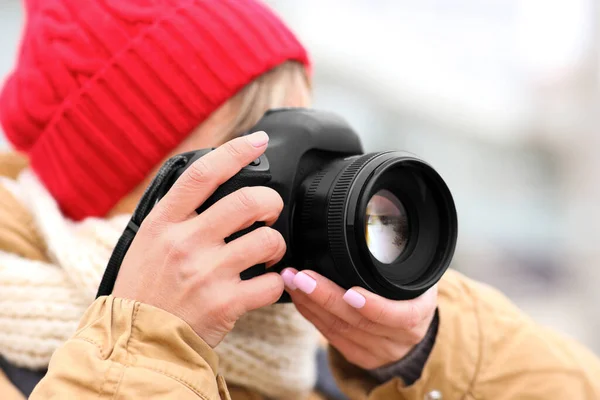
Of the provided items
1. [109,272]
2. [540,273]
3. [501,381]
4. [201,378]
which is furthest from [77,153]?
[540,273]

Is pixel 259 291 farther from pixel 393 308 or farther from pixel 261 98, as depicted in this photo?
pixel 261 98

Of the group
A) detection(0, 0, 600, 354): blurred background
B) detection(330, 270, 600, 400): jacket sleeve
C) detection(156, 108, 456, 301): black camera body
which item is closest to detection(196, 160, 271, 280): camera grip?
detection(156, 108, 456, 301): black camera body

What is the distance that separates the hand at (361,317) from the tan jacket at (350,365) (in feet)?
0.12

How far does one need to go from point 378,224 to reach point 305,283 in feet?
0.31

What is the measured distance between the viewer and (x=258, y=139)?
1.74 feet

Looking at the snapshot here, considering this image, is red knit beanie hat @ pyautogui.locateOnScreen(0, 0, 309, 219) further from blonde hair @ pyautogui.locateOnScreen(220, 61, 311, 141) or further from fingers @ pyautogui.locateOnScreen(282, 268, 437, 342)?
fingers @ pyautogui.locateOnScreen(282, 268, 437, 342)

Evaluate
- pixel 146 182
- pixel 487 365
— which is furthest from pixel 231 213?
pixel 487 365

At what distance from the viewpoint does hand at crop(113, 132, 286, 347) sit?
1.68ft

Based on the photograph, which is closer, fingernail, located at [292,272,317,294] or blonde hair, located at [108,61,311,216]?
fingernail, located at [292,272,317,294]

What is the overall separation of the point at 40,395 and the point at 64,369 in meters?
0.03

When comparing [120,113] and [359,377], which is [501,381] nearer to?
[359,377]

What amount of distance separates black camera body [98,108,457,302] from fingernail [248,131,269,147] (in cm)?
2

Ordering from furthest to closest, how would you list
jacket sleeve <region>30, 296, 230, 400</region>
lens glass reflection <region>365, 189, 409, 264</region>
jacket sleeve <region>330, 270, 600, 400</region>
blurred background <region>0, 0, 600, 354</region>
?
1. blurred background <region>0, 0, 600, 354</region>
2. jacket sleeve <region>330, 270, 600, 400</region>
3. lens glass reflection <region>365, 189, 409, 264</region>
4. jacket sleeve <region>30, 296, 230, 400</region>

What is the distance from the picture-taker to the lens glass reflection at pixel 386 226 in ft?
1.89
